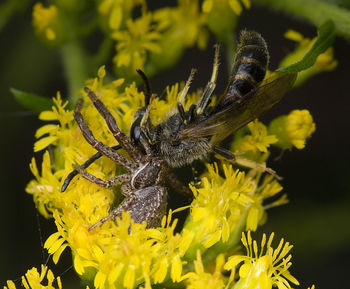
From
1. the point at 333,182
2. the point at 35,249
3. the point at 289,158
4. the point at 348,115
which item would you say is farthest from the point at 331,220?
the point at 35,249

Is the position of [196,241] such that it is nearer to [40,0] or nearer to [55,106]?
[55,106]

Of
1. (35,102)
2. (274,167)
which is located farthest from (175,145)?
(274,167)

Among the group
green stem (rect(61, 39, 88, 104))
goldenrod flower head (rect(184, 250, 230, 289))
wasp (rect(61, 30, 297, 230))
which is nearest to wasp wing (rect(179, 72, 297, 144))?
wasp (rect(61, 30, 297, 230))

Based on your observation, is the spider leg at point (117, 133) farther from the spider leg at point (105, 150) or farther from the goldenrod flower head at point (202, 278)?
the goldenrod flower head at point (202, 278)

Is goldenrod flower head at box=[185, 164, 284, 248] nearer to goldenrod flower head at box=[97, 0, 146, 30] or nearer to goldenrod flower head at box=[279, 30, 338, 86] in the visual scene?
goldenrod flower head at box=[279, 30, 338, 86]

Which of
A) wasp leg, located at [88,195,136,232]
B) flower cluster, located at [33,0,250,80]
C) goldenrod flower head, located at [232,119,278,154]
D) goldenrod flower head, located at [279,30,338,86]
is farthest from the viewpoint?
flower cluster, located at [33,0,250,80]

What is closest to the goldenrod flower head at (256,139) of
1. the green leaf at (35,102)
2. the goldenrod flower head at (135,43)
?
the goldenrod flower head at (135,43)
